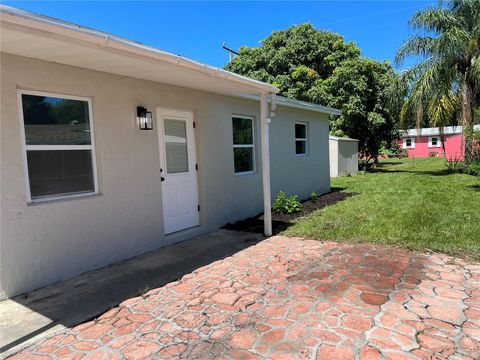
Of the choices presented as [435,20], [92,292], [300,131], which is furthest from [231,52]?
[92,292]

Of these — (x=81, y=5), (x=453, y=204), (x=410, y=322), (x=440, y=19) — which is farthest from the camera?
(x=440, y=19)

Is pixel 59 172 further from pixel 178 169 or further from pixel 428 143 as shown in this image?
pixel 428 143

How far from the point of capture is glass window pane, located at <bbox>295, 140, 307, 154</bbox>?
10302mm

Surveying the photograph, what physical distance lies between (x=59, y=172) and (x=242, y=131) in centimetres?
445

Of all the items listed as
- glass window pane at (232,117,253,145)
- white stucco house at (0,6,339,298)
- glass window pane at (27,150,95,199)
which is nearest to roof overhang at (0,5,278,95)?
white stucco house at (0,6,339,298)

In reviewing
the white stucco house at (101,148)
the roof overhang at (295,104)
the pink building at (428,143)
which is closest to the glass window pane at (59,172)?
the white stucco house at (101,148)

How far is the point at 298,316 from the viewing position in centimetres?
326

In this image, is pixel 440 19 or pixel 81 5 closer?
pixel 81 5

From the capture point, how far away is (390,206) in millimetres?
8484

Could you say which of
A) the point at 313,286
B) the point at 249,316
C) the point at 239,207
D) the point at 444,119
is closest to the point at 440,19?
the point at 444,119

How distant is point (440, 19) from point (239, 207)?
12.6 metres

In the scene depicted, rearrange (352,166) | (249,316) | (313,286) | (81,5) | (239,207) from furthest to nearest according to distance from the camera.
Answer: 1. (352,166)
2. (239,207)
3. (81,5)
4. (313,286)
5. (249,316)

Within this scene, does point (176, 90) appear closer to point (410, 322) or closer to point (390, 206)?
point (410, 322)

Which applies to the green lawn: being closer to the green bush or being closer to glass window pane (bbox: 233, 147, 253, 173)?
the green bush
